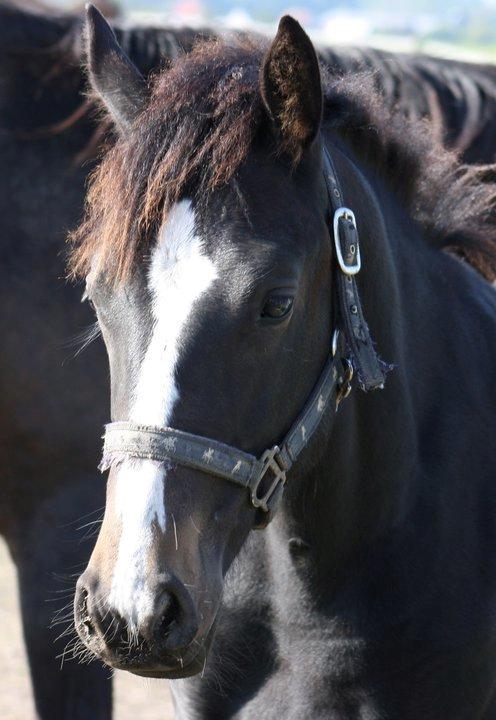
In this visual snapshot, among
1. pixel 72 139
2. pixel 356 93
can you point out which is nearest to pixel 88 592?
pixel 356 93

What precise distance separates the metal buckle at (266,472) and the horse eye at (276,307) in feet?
0.90

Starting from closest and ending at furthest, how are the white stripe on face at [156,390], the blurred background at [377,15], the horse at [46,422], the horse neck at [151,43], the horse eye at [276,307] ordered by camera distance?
1. the white stripe on face at [156,390]
2. the horse eye at [276,307]
3. the horse at [46,422]
4. the horse neck at [151,43]
5. the blurred background at [377,15]

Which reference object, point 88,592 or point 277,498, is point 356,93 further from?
point 88,592

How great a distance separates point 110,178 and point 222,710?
1.33 meters

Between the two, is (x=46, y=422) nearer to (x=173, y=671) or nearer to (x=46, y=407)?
(x=46, y=407)

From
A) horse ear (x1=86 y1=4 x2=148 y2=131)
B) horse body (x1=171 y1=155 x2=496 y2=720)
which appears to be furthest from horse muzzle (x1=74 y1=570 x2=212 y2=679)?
horse ear (x1=86 y1=4 x2=148 y2=131)

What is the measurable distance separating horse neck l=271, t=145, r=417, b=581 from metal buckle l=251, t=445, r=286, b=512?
0.27 meters

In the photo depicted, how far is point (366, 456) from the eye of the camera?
2.49m

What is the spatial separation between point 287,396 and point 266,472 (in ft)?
0.54

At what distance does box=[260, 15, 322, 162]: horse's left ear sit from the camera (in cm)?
214

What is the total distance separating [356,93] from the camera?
2596 millimetres

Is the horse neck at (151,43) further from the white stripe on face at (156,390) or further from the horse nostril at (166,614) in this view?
the horse nostril at (166,614)

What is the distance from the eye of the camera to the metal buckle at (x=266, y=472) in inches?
82.6

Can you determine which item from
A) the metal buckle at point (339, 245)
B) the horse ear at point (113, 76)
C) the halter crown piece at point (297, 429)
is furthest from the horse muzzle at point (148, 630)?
the horse ear at point (113, 76)
